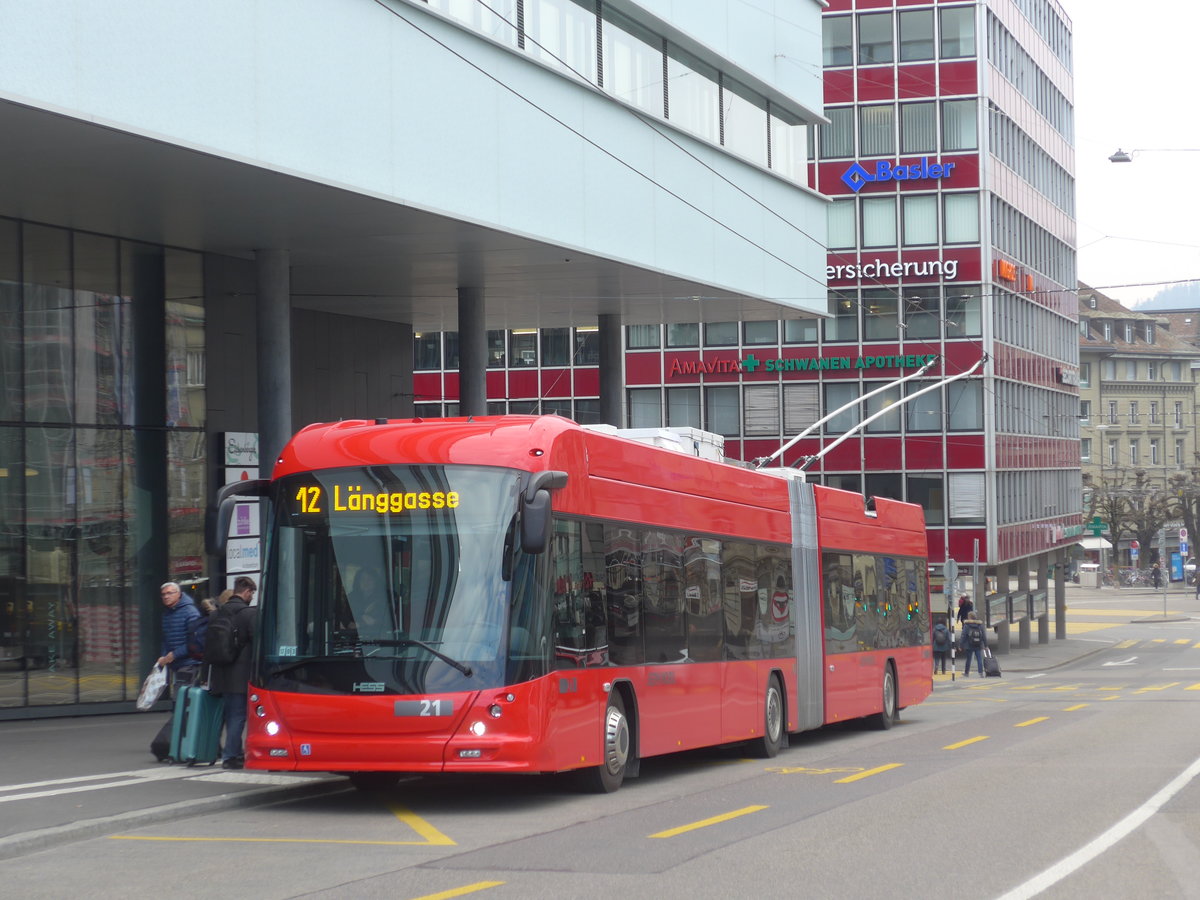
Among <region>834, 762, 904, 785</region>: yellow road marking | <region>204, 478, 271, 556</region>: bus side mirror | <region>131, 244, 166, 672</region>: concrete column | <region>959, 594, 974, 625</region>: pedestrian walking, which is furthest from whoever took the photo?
<region>959, 594, 974, 625</region>: pedestrian walking

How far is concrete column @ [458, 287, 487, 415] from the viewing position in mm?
25969

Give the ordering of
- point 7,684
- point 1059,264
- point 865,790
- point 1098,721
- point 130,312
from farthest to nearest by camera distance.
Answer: point 1059,264 < point 1098,721 < point 130,312 < point 7,684 < point 865,790

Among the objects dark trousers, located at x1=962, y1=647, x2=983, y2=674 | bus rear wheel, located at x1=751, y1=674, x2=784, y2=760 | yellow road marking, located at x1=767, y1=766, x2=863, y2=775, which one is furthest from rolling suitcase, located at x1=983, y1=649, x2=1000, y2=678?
yellow road marking, located at x1=767, y1=766, x2=863, y2=775

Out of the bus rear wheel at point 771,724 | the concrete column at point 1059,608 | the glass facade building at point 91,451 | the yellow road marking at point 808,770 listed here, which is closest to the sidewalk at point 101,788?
the glass facade building at point 91,451

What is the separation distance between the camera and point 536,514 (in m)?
11.7

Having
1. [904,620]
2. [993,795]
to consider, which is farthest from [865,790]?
[904,620]

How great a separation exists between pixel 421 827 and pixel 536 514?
2353mm

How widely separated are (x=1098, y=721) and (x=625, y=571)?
1275 centimetres

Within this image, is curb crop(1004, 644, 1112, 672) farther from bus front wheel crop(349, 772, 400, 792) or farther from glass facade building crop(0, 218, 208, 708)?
bus front wheel crop(349, 772, 400, 792)

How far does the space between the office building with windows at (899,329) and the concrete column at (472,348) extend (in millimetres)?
30362

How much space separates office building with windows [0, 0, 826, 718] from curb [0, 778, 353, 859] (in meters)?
6.36

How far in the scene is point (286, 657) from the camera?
41.0 ft

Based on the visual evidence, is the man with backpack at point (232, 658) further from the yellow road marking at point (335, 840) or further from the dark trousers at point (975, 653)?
the dark trousers at point (975, 653)

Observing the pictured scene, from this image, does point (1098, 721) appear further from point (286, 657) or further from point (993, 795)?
point (286, 657)
